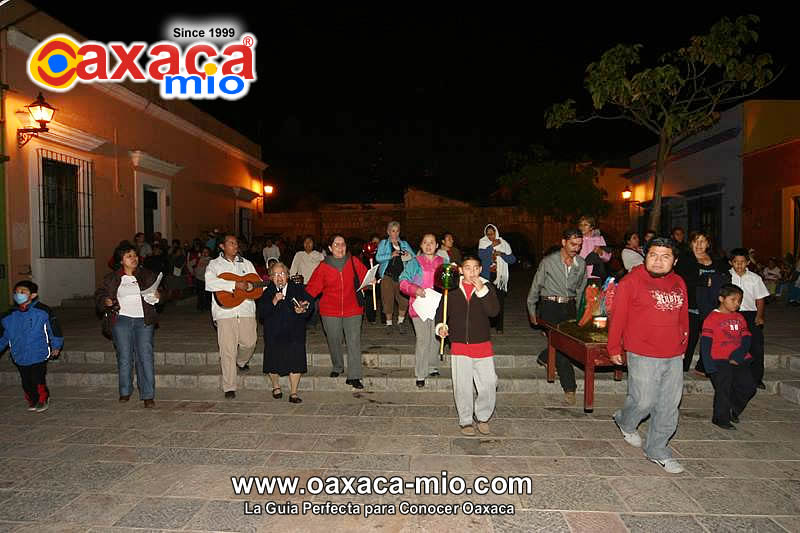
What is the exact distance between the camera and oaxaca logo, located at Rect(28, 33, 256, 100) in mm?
10930

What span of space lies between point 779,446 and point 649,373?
5.68 ft

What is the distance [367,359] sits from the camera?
297 inches

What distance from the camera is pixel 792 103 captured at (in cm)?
1605

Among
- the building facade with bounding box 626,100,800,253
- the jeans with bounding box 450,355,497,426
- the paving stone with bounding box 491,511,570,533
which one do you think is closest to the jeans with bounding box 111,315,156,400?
the jeans with bounding box 450,355,497,426

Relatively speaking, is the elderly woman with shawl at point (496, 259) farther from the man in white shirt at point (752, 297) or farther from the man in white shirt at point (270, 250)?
the man in white shirt at point (270, 250)

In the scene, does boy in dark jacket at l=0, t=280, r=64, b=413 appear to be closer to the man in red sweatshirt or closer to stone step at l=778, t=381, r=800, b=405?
the man in red sweatshirt

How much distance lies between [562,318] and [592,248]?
5.22ft

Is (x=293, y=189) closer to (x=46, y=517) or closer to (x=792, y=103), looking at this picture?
(x=792, y=103)

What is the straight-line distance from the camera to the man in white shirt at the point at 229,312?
6.25m

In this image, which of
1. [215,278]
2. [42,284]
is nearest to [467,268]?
[215,278]

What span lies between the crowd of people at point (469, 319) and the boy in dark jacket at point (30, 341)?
0.04ft

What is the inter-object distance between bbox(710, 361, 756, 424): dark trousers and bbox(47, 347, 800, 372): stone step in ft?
7.97

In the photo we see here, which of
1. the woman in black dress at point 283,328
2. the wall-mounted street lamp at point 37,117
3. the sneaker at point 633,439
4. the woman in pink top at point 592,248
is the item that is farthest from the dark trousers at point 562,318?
the wall-mounted street lamp at point 37,117

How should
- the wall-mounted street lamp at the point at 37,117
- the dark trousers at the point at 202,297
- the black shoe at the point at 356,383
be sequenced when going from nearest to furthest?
the black shoe at the point at 356,383 → the wall-mounted street lamp at the point at 37,117 → the dark trousers at the point at 202,297
